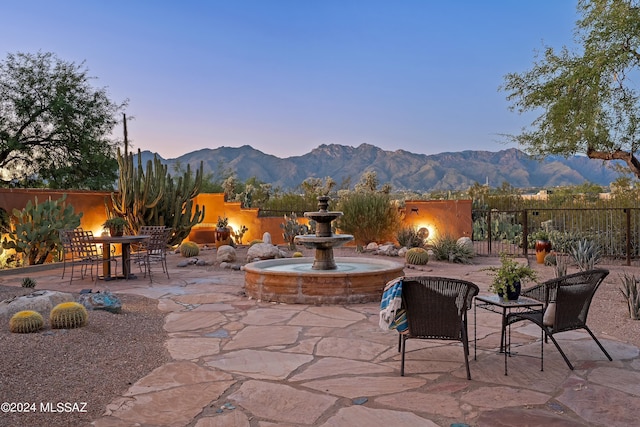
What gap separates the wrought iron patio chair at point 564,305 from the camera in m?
4.18

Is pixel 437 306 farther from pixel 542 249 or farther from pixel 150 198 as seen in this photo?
pixel 150 198

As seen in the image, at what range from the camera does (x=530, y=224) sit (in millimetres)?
17688

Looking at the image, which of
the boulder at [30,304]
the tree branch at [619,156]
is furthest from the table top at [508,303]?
the tree branch at [619,156]

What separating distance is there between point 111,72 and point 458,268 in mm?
16017

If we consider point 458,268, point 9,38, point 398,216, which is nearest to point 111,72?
point 9,38

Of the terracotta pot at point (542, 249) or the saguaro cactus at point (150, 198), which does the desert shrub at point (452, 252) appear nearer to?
the terracotta pot at point (542, 249)

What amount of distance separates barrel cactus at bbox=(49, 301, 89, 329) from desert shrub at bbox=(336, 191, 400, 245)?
10191 millimetres

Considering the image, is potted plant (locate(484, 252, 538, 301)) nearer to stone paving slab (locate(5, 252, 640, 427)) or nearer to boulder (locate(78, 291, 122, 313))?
stone paving slab (locate(5, 252, 640, 427))

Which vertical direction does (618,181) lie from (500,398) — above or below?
above

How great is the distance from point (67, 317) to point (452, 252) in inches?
373

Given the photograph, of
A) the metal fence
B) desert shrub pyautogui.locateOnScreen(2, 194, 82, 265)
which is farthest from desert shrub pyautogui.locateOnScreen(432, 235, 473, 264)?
desert shrub pyautogui.locateOnScreen(2, 194, 82, 265)

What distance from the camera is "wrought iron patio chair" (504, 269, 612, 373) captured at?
4176 millimetres

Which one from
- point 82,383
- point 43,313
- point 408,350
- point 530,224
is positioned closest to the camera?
point 82,383

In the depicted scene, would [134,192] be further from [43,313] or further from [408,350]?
[408,350]
